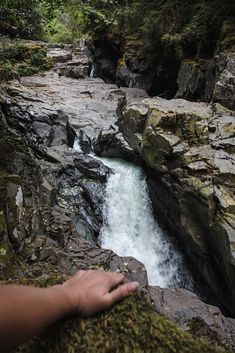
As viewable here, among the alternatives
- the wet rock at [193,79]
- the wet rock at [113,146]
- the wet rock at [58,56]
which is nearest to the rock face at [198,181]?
the wet rock at [113,146]

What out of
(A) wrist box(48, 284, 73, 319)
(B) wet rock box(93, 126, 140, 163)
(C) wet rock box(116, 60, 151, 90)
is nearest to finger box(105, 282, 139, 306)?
(A) wrist box(48, 284, 73, 319)

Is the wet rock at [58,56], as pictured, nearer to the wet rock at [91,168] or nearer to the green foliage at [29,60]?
the green foliage at [29,60]

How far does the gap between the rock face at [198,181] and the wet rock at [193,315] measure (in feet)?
3.76

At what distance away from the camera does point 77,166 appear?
36.6 ft

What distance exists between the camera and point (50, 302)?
1332mm

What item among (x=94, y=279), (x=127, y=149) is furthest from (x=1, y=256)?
(x=127, y=149)

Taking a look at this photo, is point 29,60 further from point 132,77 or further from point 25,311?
point 25,311

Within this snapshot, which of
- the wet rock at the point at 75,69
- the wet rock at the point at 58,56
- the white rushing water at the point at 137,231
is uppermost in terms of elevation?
the wet rock at the point at 58,56

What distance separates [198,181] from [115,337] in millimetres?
7165

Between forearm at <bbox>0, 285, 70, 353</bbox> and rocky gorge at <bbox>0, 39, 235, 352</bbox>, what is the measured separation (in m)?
2.52

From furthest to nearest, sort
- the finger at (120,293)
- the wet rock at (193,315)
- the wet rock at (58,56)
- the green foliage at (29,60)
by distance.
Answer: the wet rock at (58,56), the green foliage at (29,60), the wet rock at (193,315), the finger at (120,293)

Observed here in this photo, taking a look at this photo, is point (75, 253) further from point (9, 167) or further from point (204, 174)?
point (204, 174)

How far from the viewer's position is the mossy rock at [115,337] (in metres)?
1.41

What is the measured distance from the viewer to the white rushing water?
9352 millimetres
